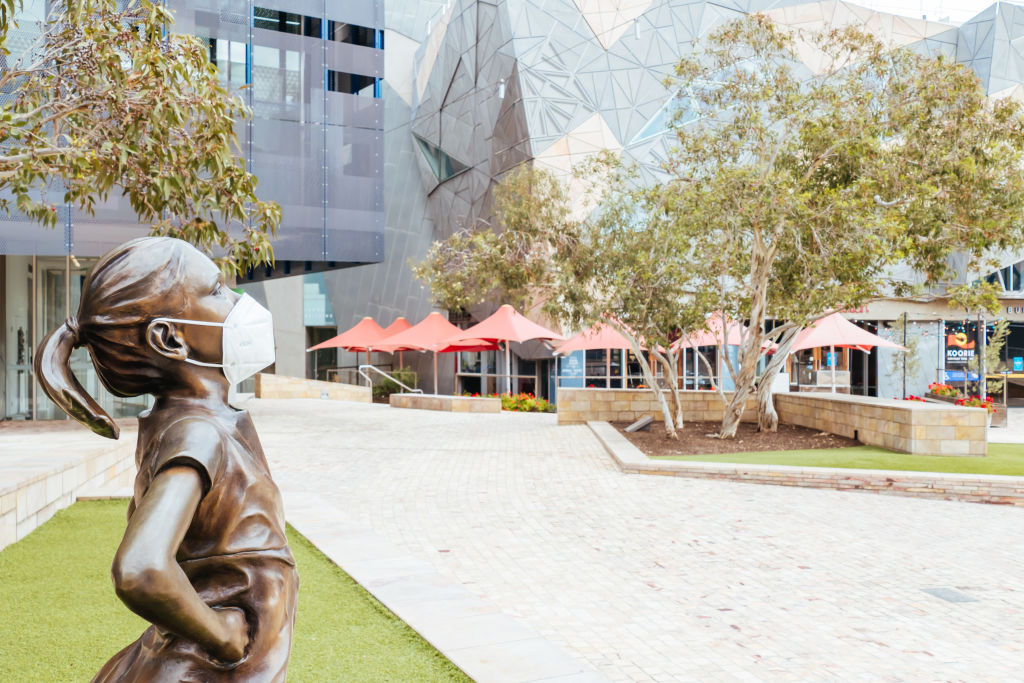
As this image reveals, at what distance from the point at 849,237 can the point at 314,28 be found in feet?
45.7

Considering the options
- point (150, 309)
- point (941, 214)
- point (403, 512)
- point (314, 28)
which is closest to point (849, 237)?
point (941, 214)

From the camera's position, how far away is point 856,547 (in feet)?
24.6

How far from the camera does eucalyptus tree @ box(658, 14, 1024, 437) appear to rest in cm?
1280

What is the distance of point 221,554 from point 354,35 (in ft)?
70.7

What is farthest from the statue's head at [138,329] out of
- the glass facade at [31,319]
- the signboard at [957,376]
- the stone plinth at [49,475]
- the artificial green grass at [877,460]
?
the signboard at [957,376]

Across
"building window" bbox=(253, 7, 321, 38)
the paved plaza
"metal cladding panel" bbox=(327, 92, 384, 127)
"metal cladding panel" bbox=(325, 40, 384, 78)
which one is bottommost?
the paved plaza

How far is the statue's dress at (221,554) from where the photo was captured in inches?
66.9

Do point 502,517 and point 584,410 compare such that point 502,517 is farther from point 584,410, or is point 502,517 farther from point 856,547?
point 584,410

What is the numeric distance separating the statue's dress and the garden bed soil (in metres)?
11.8

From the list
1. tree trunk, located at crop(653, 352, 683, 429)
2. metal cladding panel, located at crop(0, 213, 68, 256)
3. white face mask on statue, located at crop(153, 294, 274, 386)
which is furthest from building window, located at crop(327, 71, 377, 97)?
white face mask on statue, located at crop(153, 294, 274, 386)

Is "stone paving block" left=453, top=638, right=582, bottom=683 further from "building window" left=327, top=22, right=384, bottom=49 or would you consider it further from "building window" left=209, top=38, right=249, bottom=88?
"building window" left=327, top=22, right=384, bottom=49

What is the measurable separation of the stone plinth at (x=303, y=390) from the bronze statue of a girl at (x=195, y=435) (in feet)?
98.3

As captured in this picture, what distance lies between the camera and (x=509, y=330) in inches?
945

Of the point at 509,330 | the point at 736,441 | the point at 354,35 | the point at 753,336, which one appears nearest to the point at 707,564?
the point at 736,441
